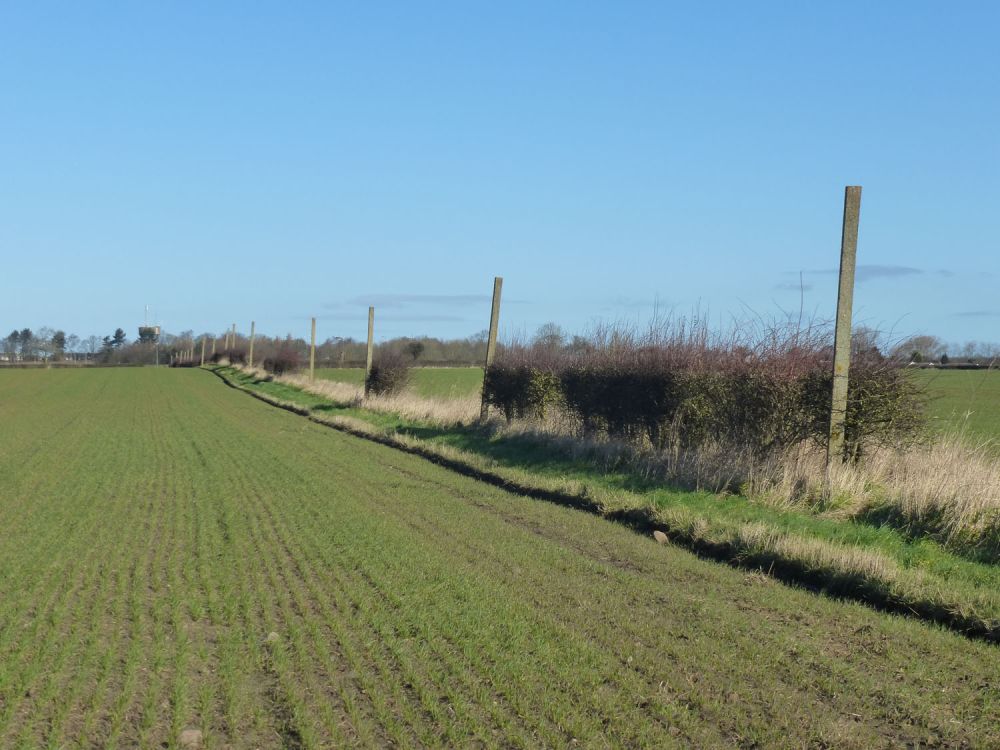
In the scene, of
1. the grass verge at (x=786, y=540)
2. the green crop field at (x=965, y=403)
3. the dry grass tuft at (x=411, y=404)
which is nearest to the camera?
the grass verge at (x=786, y=540)

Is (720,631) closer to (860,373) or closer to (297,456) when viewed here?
(860,373)

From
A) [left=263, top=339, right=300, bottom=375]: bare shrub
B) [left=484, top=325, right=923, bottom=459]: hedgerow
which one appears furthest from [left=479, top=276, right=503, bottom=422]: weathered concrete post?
[left=263, top=339, right=300, bottom=375]: bare shrub

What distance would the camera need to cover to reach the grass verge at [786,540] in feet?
27.9

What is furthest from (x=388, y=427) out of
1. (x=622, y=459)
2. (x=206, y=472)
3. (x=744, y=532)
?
(x=744, y=532)

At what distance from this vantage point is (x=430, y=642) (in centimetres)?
726

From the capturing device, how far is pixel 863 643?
7.38 meters

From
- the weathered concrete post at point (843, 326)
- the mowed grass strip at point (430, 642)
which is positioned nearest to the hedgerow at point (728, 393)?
the weathered concrete post at point (843, 326)

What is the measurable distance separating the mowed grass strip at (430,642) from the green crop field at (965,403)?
6.02m

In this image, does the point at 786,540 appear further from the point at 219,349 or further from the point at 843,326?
the point at 219,349

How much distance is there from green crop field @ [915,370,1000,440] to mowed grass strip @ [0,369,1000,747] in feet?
19.7

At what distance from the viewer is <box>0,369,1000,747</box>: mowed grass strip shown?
567cm

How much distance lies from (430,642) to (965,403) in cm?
3147

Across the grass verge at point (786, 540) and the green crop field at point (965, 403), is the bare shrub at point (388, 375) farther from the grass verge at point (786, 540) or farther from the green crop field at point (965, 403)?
the green crop field at point (965, 403)

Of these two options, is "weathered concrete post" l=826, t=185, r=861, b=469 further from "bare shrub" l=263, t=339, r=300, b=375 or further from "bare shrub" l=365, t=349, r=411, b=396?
"bare shrub" l=263, t=339, r=300, b=375
